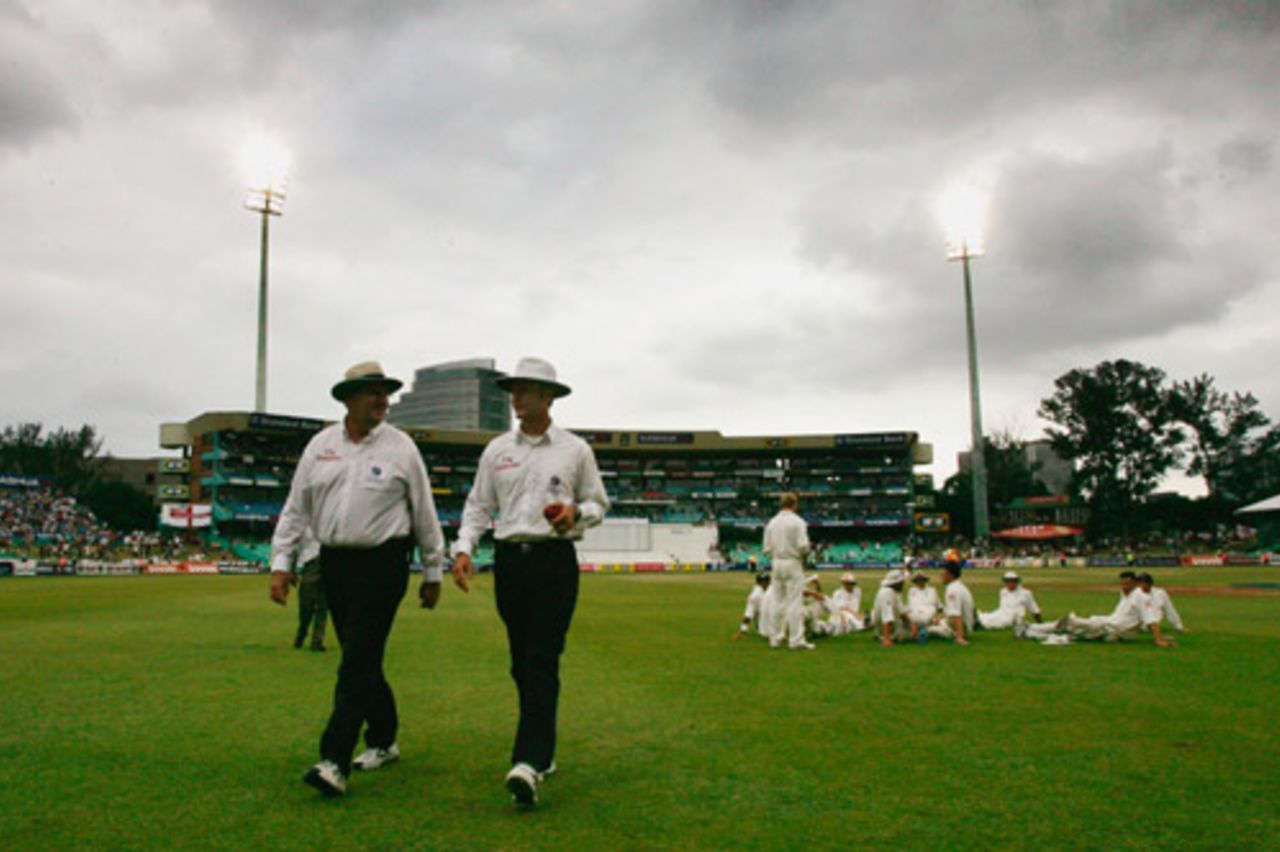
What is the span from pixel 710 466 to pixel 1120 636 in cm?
8155

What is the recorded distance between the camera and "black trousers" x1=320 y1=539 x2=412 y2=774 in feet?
15.4

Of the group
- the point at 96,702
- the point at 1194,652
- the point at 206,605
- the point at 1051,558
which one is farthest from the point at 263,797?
the point at 1051,558

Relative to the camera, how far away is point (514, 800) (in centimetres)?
428

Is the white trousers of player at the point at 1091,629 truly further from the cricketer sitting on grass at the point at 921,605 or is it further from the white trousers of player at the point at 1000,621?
the white trousers of player at the point at 1000,621

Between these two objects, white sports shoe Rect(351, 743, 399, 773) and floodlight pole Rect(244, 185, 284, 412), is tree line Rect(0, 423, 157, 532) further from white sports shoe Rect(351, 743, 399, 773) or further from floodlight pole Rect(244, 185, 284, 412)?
white sports shoe Rect(351, 743, 399, 773)

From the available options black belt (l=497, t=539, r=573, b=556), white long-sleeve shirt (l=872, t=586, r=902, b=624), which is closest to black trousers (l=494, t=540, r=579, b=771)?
Result: black belt (l=497, t=539, r=573, b=556)

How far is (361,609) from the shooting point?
15.7 ft

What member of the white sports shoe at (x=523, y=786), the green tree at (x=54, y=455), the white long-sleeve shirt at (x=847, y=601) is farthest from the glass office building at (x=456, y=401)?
the white sports shoe at (x=523, y=786)

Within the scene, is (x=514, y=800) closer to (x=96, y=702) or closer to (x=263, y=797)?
(x=263, y=797)

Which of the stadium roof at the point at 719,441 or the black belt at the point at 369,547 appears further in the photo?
the stadium roof at the point at 719,441

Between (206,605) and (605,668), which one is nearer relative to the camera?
(605,668)

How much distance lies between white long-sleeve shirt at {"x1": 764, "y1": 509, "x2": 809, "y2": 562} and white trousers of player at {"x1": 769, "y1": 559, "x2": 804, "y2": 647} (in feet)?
0.43

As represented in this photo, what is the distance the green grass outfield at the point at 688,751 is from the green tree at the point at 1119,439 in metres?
82.4

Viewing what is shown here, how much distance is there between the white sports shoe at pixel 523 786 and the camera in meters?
4.14
